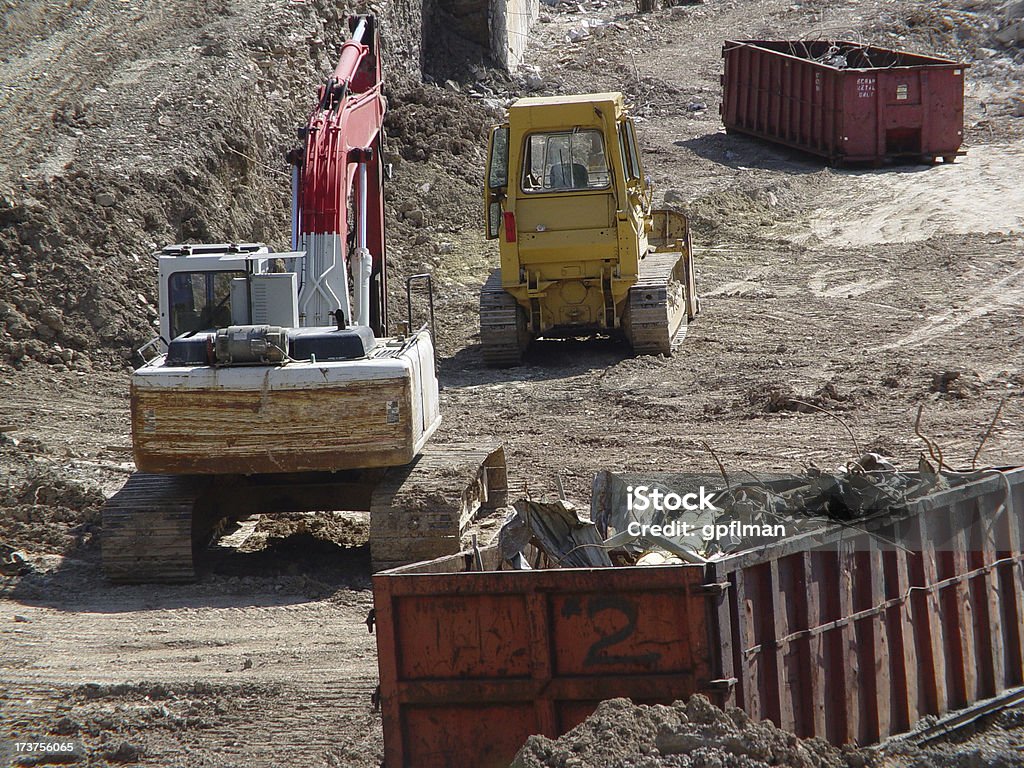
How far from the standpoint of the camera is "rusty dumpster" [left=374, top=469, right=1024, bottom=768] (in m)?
5.51

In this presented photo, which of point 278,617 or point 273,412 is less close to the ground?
point 273,412

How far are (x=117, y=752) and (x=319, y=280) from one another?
17.0ft

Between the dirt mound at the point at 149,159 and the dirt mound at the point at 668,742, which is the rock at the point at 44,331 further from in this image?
the dirt mound at the point at 668,742

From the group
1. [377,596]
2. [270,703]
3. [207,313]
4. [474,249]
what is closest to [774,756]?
[377,596]

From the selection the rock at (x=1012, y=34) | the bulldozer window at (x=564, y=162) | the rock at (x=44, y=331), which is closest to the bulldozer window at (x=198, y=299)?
the bulldozer window at (x=564, y=162)

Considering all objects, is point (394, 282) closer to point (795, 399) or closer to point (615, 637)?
point (795, 399)

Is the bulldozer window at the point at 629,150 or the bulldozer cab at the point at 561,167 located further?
the bulldozer window at the point at 629,150

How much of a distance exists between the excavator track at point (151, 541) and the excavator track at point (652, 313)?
6891mm

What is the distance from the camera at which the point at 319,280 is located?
11.0m

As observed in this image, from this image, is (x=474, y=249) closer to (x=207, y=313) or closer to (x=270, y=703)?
(x=207, y=313)

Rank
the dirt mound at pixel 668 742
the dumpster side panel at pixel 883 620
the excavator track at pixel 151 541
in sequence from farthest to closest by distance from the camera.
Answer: the excavator track at pixel 151 541 → the dumpster side panel at pixel 883 620 → the dirt mound at pixel 668 742

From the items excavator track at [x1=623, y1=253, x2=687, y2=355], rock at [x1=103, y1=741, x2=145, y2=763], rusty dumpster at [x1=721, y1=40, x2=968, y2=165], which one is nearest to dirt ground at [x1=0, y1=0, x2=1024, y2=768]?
rock at [x1=103, y1=741, x2=145, y2=763]

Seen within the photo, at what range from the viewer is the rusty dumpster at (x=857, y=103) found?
2362cm

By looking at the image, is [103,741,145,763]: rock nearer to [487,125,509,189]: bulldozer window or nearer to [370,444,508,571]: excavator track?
[370,444,508,571]: excavator track
